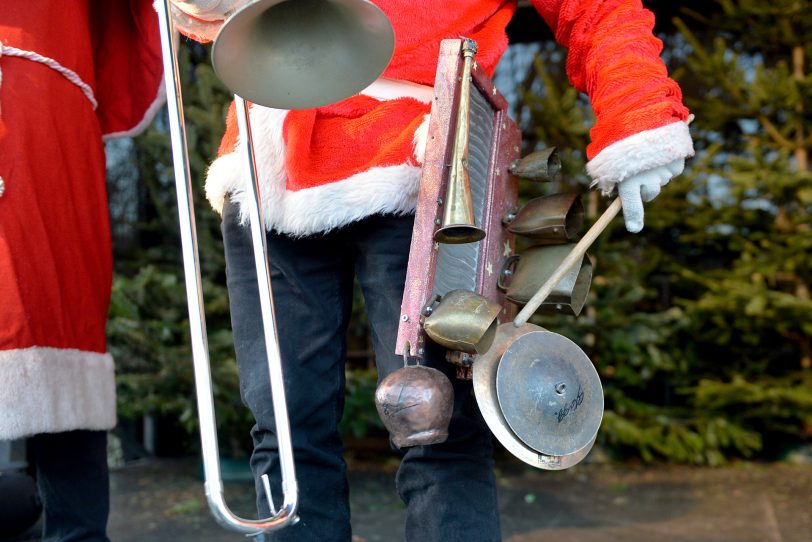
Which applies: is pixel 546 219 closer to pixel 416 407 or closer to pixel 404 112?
pixel 404 112

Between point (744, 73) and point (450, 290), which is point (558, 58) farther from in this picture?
point (450, 290)

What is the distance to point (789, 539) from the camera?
282 centimetres

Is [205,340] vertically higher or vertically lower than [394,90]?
lower

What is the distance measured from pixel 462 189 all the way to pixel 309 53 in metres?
0.32

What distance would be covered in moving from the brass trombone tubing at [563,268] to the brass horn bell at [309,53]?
1.41ft

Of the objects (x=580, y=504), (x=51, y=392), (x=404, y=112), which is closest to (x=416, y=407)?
(x=404, y=112)

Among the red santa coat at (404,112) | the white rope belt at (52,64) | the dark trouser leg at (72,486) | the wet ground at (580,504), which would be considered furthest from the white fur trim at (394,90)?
the wet ground at (580,504)

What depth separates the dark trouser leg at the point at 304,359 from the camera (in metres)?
1.56

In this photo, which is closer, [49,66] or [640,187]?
[640,187]

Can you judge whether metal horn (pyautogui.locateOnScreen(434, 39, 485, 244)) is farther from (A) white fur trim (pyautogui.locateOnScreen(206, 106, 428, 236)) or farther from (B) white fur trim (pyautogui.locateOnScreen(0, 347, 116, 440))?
(B) white fur trim (pyautogui.locateOnScreen(0, 347, 116, 440))

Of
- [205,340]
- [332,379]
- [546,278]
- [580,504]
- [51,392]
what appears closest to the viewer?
[205,340]

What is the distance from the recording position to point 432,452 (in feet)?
4.78

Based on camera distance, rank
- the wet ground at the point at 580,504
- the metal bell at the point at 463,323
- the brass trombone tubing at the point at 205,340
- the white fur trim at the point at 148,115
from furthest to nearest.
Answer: the wet ground at the point at 580,504
the white fur trim at the point at 148,115
the metal bell at the point at 463,323
the brass trombone tubing at the point at 205,340

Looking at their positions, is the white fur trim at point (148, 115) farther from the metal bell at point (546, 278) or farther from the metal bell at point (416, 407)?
the metal bell at point (416, 407)
